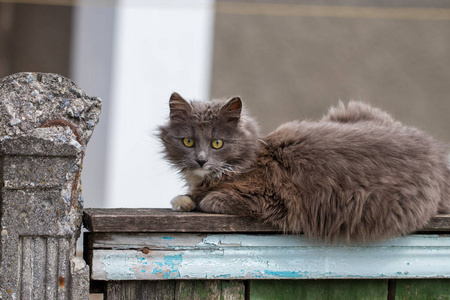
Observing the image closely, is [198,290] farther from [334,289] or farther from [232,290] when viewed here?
[334,289]

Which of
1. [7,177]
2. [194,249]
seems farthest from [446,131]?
[7,177]

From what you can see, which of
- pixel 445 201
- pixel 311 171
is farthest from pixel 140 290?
pixel 445 201

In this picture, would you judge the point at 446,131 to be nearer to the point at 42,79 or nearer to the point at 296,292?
the point at 296,292

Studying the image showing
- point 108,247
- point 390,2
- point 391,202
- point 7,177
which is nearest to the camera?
point 7,177

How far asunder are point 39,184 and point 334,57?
18.5 ft

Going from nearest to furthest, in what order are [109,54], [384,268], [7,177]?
[7,177] < [384,268] < [109,54]

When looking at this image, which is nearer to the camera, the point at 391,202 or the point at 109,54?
the point at 391,202

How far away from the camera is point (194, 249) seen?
1970 mm

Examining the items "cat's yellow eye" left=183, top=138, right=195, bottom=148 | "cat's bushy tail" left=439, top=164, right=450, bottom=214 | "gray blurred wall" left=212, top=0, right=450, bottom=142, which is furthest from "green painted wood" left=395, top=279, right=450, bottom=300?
"gray blurred wall" left=212, top=0, right=450, bottom=142

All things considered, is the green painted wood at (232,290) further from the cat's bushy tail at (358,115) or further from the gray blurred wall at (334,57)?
the gray blurred wall at (334,57)

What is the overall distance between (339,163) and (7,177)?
47.4 inches

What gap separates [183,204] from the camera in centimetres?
233

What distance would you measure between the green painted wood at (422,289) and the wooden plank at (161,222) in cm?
49

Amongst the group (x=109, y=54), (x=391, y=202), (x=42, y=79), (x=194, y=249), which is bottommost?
(x=194, y=249)
